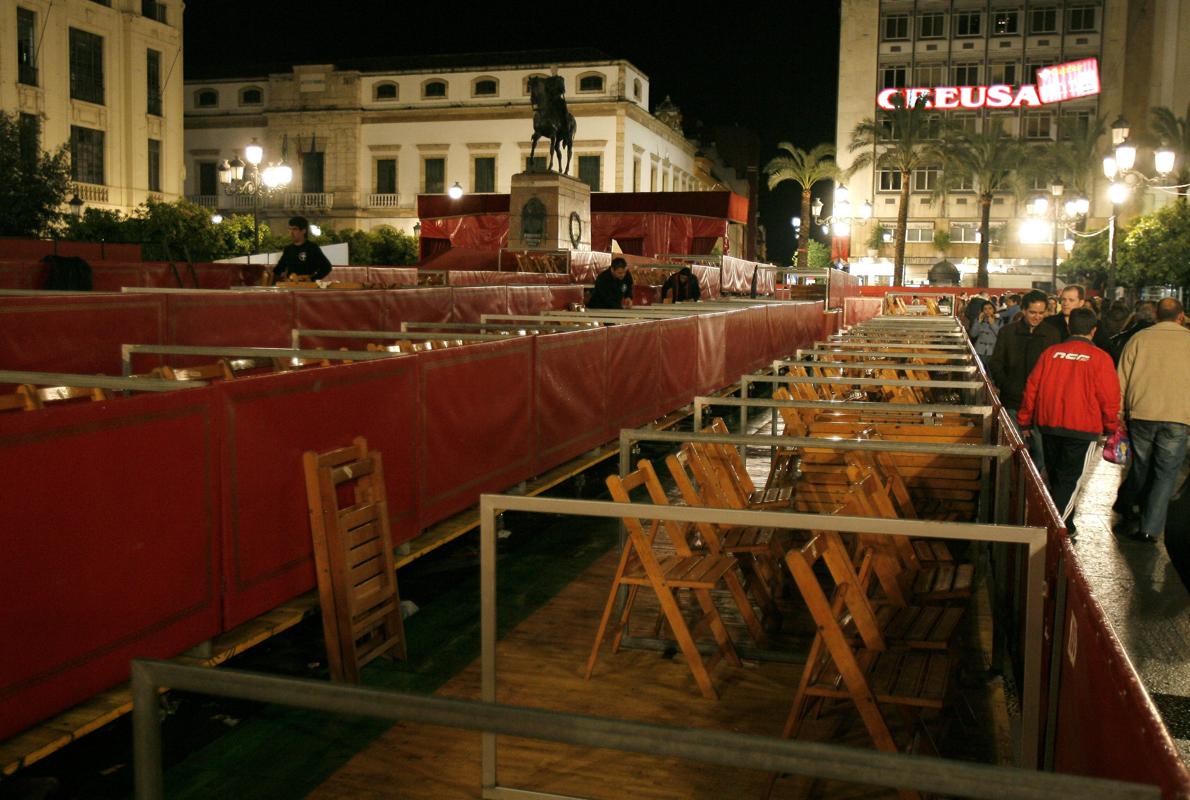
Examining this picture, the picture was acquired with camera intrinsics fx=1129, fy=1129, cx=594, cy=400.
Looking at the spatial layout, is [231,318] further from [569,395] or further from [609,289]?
[609,289]

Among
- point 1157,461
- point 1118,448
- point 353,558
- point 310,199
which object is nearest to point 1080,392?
point 1157,461

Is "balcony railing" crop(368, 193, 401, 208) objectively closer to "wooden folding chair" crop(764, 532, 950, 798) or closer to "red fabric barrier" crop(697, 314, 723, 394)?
"red fabric barrier" crop(697, 314, 723, 394)

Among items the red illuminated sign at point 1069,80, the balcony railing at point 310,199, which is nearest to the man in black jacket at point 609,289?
the balcony railing at point 310,199

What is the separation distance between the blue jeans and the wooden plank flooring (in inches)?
215

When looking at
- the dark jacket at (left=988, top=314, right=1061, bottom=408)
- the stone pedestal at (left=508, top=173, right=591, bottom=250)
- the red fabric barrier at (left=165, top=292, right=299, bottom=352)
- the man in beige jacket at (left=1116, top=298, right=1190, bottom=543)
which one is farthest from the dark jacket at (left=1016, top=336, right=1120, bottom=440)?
the stone pedestal at (left=508, top=173, right=591, bottom=250)

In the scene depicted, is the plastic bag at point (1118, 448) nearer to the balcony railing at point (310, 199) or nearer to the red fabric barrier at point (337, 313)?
the red fabric barrier at point (337, 313)

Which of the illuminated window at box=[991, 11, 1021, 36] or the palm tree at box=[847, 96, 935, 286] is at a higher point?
the illuminated window at box=[991, 11, 1021, 36]

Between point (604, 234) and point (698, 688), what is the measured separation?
35.3 metres

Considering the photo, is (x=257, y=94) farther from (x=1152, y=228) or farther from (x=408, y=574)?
(x=408, y=574)

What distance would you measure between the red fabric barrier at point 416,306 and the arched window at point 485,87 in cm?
5726

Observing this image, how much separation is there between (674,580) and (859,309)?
1364 inches

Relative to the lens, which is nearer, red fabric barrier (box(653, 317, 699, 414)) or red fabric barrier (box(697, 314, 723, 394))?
red fabric barrier (box(653, 317, 699, 414))

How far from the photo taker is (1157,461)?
9633mm

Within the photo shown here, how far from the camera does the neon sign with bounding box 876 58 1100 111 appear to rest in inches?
3162
